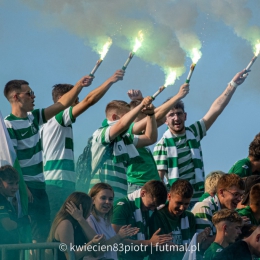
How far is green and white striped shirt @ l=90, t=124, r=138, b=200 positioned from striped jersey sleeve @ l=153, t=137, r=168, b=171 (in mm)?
886

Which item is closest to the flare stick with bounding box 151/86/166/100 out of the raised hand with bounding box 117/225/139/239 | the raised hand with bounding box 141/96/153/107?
the raised hand with bounding box 141/96/153/107

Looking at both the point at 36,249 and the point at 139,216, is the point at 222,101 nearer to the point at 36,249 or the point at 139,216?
the point at 139,216

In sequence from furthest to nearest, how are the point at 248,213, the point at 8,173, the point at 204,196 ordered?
1. the point at 204,196
2. the point at 248,213
3. the point at 8,173

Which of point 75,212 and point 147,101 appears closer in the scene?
point 75,212

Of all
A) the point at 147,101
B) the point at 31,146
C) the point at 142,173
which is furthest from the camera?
the point at 142,173

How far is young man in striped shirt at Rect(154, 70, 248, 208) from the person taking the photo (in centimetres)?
1121

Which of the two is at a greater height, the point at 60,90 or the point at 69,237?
the point at 60,90

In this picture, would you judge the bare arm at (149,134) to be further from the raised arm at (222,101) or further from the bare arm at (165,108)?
the raised arm at (222,101)

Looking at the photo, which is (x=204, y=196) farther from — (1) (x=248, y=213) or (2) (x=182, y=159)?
(2) (x=182, y=159)

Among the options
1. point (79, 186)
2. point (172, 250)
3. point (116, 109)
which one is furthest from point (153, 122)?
point (172, 250)

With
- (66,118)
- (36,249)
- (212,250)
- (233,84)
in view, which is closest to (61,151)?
(66,118)

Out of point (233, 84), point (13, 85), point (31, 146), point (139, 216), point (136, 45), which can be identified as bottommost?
point (139, 216)

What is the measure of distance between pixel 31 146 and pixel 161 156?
2185 mm

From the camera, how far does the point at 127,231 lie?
8891 mm
